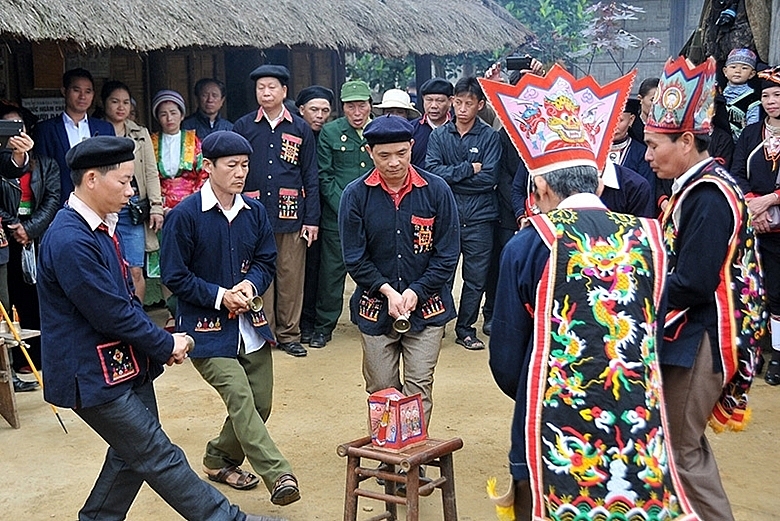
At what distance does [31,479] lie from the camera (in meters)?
5.25

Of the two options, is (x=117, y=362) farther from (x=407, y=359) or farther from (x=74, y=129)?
(x=74, y=129)

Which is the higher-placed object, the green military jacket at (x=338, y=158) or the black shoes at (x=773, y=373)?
the green military jacket at (x=338, y=158)

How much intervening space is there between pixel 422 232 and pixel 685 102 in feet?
4.95

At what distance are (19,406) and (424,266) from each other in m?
3.13

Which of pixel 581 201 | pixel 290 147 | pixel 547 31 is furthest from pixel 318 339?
pixel 547 31

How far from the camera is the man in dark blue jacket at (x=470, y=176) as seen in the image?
7633 millimetres

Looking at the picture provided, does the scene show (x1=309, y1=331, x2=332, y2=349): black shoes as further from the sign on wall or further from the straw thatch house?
the sign on wall

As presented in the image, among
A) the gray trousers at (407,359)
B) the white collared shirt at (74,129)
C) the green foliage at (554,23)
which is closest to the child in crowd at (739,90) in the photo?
the gray trousers at (407,359)

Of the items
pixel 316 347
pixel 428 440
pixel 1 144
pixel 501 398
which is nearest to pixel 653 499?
pixel 428 440

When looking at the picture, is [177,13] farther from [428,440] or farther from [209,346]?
[428,440]

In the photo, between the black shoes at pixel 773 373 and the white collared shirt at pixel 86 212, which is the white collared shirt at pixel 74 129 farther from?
the black shoes at pixel 773 373

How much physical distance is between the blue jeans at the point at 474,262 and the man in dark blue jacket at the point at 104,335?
13.5ft

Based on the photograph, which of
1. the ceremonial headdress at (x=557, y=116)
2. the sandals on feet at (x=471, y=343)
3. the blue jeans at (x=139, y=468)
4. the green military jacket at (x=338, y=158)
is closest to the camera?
the ceremonial headdress at (x=557, y=116)

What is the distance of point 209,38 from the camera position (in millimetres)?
8234
